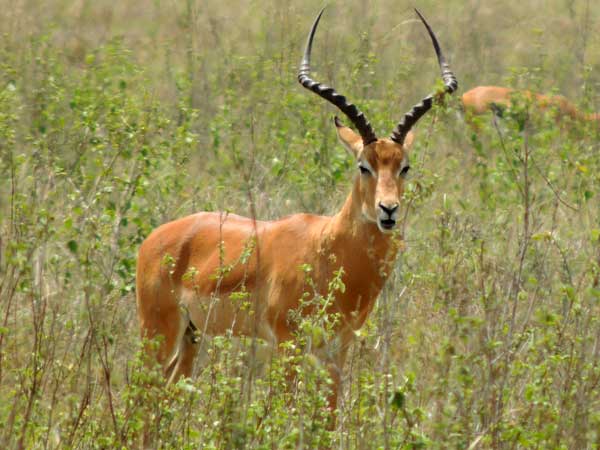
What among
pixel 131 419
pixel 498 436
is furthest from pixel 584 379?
pixel 131 419

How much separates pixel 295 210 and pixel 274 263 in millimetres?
2481

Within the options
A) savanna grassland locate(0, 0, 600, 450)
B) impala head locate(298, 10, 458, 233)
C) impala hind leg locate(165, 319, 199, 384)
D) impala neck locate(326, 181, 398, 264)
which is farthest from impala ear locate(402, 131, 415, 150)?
impala hind leg locate(165, 319, 199, 384)

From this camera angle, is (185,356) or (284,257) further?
(185,356)

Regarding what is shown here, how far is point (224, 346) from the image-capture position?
454cm

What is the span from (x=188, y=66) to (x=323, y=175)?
12.9 feet

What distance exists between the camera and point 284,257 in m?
6.53

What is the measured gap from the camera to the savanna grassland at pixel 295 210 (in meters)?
4.39

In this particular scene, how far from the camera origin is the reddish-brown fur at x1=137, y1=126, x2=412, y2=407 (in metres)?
6.29

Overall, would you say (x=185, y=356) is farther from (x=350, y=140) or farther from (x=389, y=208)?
(x=389, y=208)

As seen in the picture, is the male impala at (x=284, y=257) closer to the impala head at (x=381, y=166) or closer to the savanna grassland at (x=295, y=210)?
the impala head at (x=381, y=166)

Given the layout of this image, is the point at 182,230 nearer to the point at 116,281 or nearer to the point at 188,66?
the point at 116,281

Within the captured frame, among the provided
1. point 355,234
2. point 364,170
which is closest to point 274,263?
point 355,234

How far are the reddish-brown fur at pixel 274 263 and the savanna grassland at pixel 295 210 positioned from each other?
0.64 ft

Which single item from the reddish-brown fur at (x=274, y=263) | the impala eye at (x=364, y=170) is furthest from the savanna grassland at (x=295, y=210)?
the impala eye at (x=364, y=170)
